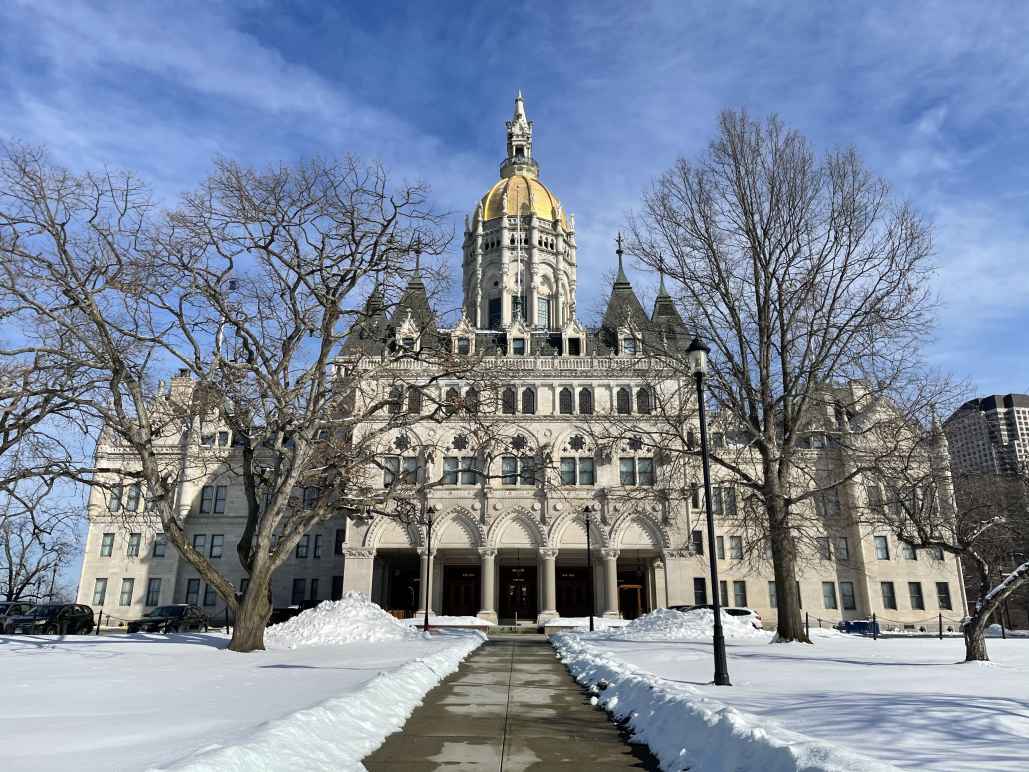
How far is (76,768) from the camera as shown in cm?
518

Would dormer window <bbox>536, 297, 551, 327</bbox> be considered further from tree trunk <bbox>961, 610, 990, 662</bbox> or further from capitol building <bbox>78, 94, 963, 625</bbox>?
tree trunk <bbox>961, 610, 990, 662</bbox>

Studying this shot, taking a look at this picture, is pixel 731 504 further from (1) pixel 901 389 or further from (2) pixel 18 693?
(2) pixel 18 693

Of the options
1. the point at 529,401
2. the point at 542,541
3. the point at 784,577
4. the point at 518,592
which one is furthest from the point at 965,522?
the point at 518,592

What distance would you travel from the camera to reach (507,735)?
7695mm

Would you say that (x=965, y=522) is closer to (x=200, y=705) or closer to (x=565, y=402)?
(x=200, y=705)

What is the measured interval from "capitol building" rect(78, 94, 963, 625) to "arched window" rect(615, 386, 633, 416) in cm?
8

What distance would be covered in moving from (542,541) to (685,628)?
19532mm

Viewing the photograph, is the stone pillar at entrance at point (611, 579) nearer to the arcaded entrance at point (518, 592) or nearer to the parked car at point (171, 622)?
the arcaded entrance at point (518, 592)

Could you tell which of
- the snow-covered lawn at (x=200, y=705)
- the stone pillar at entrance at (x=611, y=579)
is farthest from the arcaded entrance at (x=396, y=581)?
the snow-covered lawn at (x=200, y=705)

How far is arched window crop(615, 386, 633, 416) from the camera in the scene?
47000 mm

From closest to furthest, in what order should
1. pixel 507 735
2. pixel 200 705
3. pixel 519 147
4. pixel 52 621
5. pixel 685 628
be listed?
1. pixel 507 735
2. pixel 200 705
3. pixel 685 628
4. pixel 52 621
5. pixel 519 147

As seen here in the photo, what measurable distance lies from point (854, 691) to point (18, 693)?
39.3 ft

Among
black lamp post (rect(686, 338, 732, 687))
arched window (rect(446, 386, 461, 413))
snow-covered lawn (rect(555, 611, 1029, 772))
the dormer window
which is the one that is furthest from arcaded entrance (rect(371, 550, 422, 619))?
black lamp post (rect(686, 338, 732, 687))

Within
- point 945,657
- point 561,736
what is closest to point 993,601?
point 945,657
